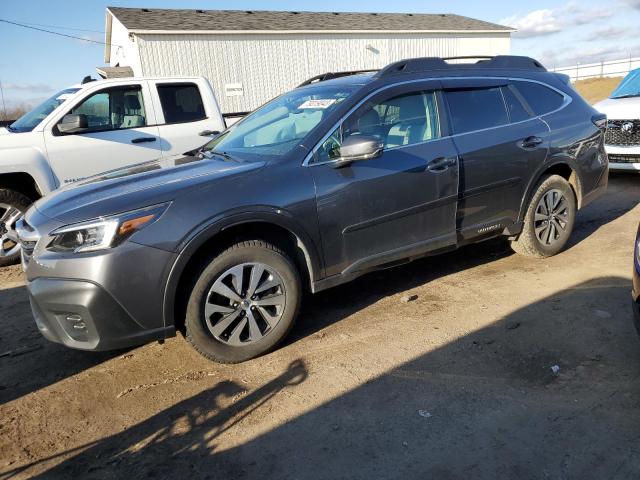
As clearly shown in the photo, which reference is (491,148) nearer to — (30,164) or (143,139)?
(143,139)

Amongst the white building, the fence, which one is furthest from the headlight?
the fence

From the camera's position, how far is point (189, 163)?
3.96 m

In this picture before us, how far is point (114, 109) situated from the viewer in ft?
21.9

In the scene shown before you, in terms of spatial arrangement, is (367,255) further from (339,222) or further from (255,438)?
(255,438)

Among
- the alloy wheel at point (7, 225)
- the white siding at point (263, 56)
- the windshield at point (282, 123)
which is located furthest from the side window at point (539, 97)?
the white siding at point (263, 56)

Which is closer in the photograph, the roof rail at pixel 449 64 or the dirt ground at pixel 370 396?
the dirt ground at pixel 370 396

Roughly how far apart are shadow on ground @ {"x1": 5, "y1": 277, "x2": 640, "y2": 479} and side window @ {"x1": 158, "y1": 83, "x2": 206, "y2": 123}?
462 cm

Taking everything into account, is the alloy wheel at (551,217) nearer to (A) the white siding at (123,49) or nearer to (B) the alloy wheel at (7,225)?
(B) the alloy wheel at (7,225)

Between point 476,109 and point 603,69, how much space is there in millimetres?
43549

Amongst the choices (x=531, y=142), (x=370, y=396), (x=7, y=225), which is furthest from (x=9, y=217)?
(x=531, y=142)

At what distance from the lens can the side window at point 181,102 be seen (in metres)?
6.95

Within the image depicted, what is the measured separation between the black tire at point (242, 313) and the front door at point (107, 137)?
12.0 ft

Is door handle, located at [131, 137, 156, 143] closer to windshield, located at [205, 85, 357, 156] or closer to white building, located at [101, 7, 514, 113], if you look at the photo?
windshield, located at [205, 85, 357, 156]

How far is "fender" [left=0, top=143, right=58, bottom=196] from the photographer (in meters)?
5.90
